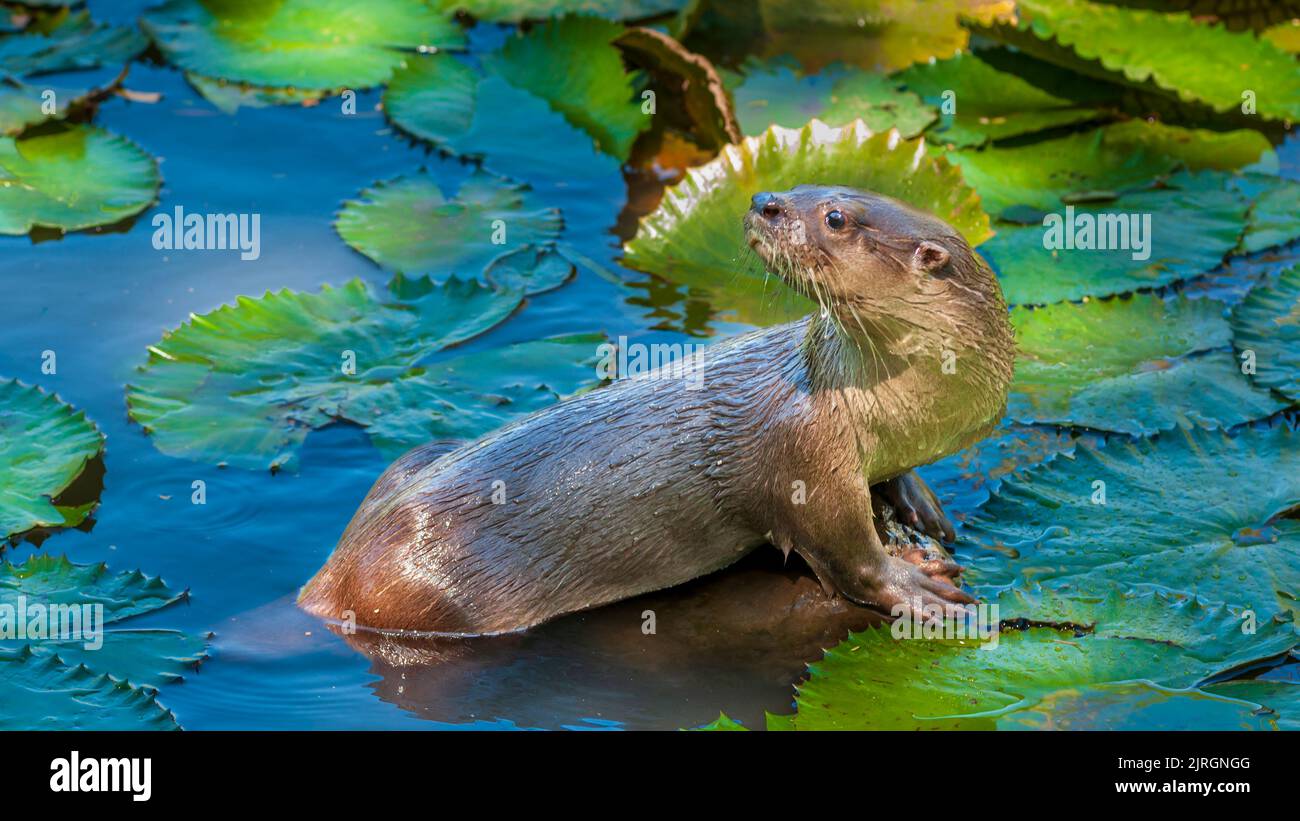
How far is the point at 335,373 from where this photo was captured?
19.4 ft

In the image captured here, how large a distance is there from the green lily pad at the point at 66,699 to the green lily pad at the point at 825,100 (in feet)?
14.3

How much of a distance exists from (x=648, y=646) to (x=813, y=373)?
1015 millimetres

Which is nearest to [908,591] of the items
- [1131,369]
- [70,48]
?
[1131,369]

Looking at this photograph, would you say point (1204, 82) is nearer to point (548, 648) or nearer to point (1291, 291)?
point (1291, 291)

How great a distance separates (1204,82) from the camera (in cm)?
738

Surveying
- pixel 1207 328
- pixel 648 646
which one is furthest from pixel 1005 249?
pixel 648 646

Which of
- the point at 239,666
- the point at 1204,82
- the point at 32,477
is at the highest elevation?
the point at 1204,82

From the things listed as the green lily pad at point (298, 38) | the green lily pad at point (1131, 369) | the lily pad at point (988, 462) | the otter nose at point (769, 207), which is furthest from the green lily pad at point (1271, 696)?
the green lily pad at point (298, 38)

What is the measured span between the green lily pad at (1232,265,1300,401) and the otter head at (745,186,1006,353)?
1762 mm

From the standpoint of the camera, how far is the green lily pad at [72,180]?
6805 mm

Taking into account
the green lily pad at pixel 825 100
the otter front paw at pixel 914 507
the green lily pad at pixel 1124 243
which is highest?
the green lily pad at pixel 825 100

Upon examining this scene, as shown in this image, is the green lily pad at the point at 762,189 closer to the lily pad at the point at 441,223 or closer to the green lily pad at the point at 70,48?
the lily pad at the point at 441,223

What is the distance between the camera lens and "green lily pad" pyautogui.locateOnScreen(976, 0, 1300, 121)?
286 inches

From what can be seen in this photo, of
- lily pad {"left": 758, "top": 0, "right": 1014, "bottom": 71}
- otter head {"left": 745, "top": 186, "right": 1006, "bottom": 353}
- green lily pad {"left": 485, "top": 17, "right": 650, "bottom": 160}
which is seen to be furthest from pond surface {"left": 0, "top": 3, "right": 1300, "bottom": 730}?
lily pad {"left": 758, "top": 0, "right": 1014, "bottom": 71}
